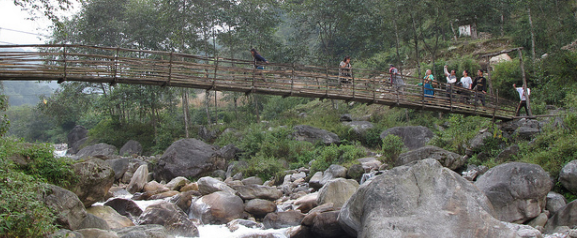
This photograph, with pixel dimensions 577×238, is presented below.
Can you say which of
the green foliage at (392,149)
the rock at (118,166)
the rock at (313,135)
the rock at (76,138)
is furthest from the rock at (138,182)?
the rock at (76,138)

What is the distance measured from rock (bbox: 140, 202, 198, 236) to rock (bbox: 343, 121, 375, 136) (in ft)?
36.1

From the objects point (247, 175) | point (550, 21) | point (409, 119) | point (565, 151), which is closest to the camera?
point (565, 151)

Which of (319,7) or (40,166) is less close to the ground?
(319,7)

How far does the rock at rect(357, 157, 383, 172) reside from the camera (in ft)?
44.9

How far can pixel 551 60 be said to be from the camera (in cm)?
1612

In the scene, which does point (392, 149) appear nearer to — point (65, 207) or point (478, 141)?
point (478, 141)

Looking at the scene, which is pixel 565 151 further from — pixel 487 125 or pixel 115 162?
pixel 115 162

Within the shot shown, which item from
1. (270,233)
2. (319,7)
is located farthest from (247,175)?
(319,7)

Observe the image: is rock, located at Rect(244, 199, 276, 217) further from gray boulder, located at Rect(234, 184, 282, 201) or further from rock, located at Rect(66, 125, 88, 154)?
rock, located at Rect(66, 125, 88, 154)

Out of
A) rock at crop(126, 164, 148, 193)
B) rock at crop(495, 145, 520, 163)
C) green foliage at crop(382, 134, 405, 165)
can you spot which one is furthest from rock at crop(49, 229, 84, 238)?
rock at crop(495, 145, 520, 163)

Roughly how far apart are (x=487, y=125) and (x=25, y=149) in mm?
13066

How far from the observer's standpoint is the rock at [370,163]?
44.9 feet

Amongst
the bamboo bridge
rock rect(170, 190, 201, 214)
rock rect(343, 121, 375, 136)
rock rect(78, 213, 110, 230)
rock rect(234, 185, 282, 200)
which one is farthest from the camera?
rock rect(343, 121, 375, 136)

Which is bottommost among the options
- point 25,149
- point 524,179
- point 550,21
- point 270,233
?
point 270,233
